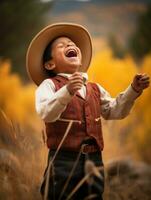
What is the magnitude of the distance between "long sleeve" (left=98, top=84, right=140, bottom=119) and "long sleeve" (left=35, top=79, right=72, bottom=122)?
13cm

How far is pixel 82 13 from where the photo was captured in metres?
1.25

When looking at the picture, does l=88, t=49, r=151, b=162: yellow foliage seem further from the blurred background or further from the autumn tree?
the autumn tree

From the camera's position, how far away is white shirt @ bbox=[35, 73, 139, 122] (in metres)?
0.97

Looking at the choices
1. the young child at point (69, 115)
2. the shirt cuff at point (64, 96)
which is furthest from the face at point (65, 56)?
the shirt cuff at point (64, 96)

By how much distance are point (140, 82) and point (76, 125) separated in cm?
17

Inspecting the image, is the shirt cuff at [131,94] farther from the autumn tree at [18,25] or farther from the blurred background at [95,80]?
the autumn tree at [18,25]

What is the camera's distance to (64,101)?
0.97 metres

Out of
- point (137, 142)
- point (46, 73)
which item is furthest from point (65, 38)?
point (137, 142)

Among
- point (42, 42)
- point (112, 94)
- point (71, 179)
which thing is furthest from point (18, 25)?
point (71, 179)

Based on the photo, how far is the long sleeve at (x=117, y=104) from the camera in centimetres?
108

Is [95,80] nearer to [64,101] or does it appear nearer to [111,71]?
[111,71]

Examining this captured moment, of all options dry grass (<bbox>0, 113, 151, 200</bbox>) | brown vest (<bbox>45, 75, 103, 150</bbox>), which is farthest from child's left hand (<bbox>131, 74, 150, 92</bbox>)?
dry grass (<bbox>0, 113, 151, 200</bbox>)

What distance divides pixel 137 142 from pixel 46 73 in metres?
0.29

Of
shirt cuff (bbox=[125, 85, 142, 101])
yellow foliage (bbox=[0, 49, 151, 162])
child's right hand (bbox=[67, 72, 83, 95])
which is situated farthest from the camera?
yellow foliage (bbox=[0, 49, 151, 162])
